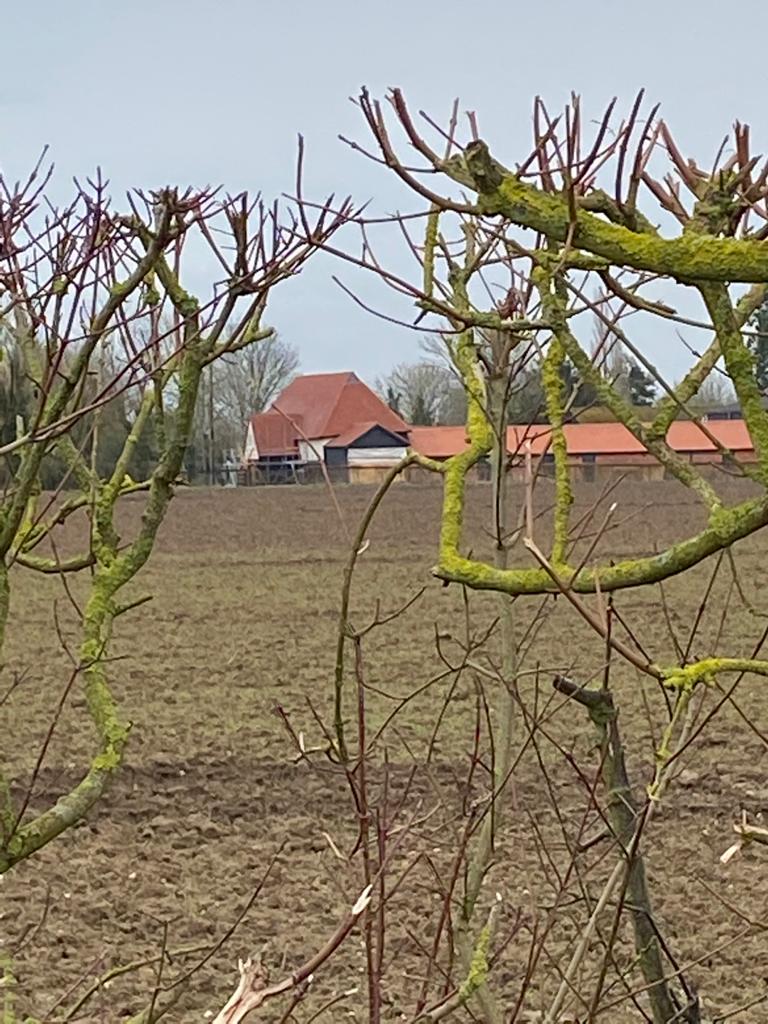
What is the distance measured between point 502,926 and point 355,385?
2144 inches

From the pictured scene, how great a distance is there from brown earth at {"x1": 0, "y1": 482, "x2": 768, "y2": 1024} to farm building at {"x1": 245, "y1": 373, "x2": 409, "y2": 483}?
3049 cm

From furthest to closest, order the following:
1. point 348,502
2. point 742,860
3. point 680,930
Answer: point 348,502 < point 742,860 < point 680,930

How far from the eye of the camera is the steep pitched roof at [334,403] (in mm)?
57531

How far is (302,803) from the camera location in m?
8.01

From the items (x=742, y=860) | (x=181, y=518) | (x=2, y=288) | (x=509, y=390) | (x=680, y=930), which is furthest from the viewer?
(x=181, y=518)

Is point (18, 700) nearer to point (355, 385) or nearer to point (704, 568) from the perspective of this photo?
point (704, 568)

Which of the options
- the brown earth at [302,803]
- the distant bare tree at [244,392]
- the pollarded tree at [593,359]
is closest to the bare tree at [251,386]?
the distant bare tree at [244,392]

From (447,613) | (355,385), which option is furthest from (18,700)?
(355,385)

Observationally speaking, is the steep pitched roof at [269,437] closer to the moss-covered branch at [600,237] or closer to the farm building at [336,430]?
the farm building at [336,430]

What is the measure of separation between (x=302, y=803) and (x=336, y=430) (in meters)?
49.2

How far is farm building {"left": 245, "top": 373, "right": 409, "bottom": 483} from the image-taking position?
47056 millimetres

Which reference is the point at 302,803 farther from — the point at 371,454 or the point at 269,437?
the point at 371,454

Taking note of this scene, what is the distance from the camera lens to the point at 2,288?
2.18 meters

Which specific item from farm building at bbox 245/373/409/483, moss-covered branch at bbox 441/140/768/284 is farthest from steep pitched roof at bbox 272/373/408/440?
moss-covered branch at bbox 441/140/768/284
